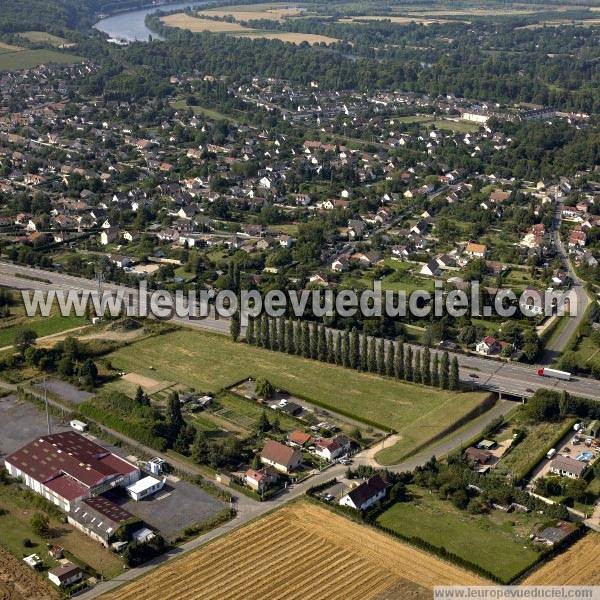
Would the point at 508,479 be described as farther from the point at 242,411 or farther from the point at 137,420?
the point at 137,420

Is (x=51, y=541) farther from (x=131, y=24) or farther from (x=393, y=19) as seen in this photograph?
(x=131, y=24)

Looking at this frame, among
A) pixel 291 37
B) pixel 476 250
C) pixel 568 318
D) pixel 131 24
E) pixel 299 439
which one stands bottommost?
→ pixel 568 318

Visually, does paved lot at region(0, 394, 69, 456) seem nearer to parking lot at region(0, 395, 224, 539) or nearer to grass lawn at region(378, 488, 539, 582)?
parking lot at region(0, 395, 224, 539)

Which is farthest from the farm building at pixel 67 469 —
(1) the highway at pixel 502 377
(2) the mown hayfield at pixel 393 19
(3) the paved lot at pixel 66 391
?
(2) the mown hayfield at pixel 393 19

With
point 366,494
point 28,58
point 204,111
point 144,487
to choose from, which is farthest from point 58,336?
point 28,58

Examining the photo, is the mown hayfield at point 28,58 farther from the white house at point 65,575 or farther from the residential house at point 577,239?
the white house at point 65,575
